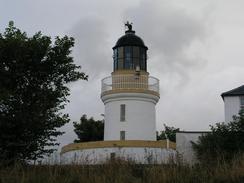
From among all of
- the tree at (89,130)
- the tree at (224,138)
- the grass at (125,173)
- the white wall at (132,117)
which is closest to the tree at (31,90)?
the grass at (125,173)

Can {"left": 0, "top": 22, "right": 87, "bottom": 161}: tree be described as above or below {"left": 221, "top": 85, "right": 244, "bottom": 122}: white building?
below

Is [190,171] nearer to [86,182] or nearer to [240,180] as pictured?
[240,180]

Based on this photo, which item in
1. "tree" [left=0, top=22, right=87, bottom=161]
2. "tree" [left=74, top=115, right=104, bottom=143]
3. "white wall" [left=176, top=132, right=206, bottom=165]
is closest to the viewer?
"tree" [left=0, top=22, right=87, bottom=161]

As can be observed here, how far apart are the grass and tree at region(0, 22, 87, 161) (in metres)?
3.99

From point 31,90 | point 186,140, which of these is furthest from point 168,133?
point 31,90

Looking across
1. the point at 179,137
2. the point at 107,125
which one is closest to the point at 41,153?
the point at 179,137

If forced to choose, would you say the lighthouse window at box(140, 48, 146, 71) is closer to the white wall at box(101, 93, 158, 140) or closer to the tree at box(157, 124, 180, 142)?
the white wall at box(101, 93, 158, 140)

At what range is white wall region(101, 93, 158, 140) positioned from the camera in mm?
35469

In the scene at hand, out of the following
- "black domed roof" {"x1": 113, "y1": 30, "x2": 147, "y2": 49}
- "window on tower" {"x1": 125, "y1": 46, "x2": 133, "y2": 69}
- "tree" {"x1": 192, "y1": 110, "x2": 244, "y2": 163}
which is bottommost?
"tree" {"x1": 192, "y1": 110, "x2": 244, "y2": 163}

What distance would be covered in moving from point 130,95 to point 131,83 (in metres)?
0.75

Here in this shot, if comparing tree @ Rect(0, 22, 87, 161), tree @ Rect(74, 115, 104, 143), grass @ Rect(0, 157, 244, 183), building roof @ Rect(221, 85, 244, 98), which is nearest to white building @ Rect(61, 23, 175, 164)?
building roof @ Rect(221, 85, 244, 98)

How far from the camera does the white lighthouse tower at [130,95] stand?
117 ft

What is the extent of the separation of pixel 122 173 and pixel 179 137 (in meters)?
17.2

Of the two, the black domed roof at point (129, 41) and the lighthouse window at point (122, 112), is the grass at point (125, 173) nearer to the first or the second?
the lighthouse window at point (122, 112)
